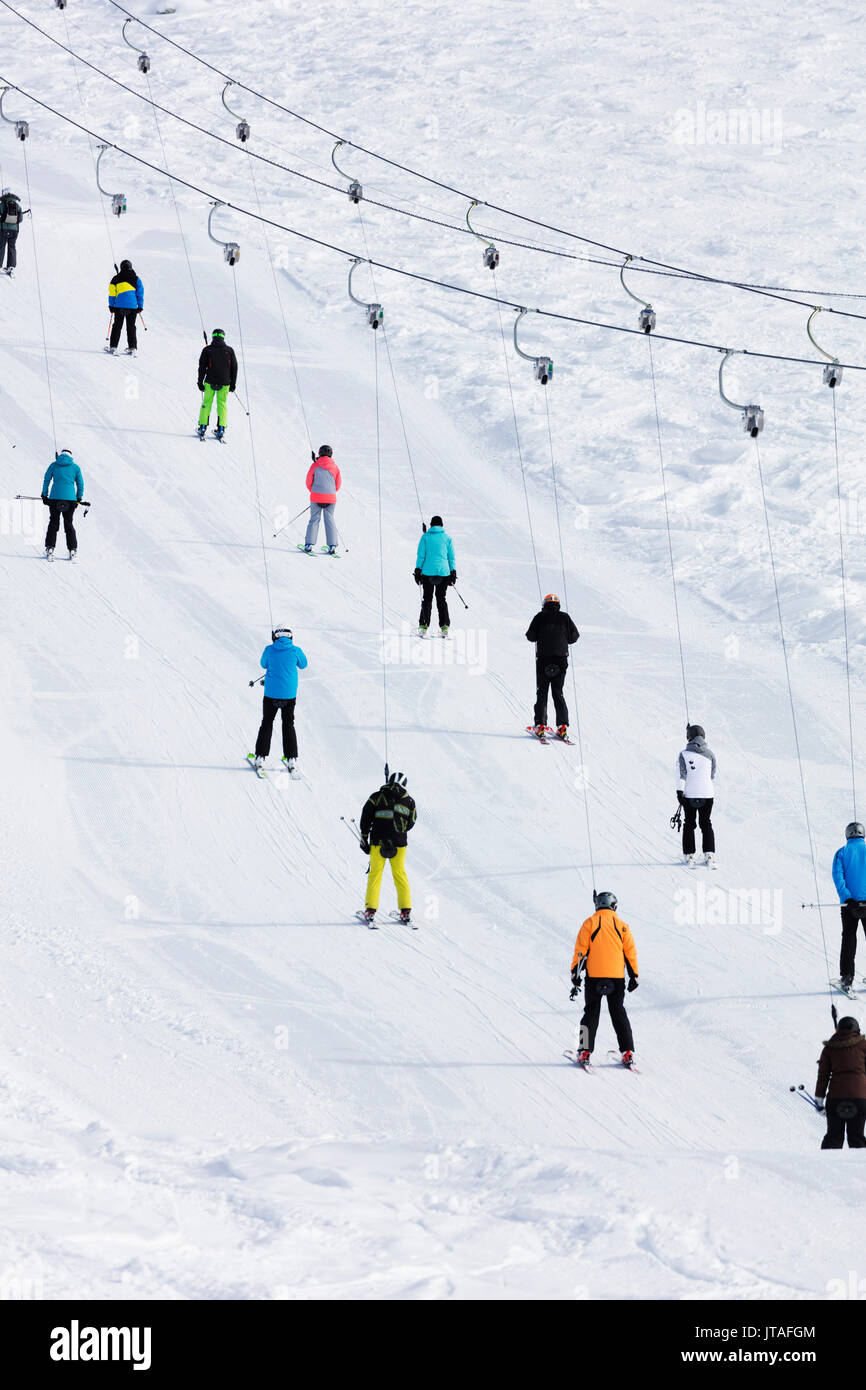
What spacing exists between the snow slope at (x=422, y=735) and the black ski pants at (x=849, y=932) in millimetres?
316

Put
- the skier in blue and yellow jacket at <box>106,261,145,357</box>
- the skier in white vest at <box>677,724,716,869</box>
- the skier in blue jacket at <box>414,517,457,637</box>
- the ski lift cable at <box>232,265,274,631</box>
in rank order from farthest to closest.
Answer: the skier in blue and yellow jacket at <box>106,261,145,357</box>, the ski lift cable at <box>232,265,274,631</box>, the skier in blue jacket at <box>414,517,457,637</box>, the skier in white vest at <box>677,724,716,869</box>

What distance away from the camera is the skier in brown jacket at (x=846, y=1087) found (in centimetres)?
1013

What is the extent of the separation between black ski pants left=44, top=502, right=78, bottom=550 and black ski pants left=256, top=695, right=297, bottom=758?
4.60m

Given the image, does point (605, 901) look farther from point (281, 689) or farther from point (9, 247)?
point (9, 247)

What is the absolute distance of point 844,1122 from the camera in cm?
1018

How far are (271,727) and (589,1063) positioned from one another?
5055mm

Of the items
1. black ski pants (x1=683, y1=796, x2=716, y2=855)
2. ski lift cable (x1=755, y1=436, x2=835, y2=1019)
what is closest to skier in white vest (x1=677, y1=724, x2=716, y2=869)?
black ski pants (x1=683, y1=796, x2=716, y2=855)

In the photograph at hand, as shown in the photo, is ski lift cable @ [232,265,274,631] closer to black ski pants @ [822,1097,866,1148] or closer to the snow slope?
the snow slope

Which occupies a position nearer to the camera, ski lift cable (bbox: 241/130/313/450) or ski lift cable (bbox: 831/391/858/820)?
ski lift cable (bbox: 831/391/858/820)

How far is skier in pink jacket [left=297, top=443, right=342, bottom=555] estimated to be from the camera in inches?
770

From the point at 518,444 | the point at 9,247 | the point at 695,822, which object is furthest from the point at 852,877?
the point at 9,247
